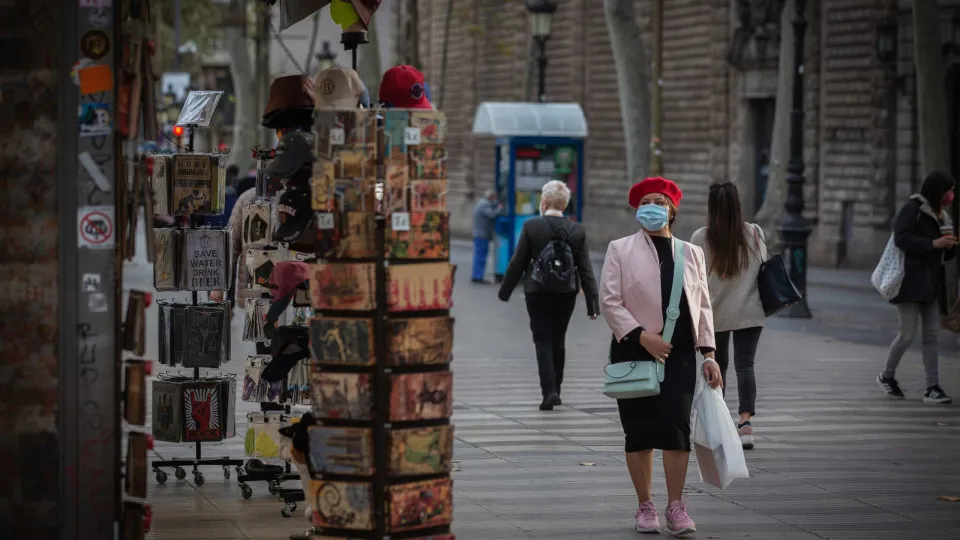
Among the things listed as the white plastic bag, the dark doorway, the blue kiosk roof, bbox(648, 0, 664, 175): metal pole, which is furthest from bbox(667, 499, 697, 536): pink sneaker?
the dark doorway

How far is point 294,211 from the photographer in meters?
8.04

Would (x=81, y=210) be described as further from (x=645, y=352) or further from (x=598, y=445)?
(x=598, y=445)

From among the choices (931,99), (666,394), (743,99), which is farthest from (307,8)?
(743,99)

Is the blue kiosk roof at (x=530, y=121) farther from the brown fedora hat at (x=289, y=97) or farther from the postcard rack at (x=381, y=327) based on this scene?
the postcard rack at (x=381, y=327)

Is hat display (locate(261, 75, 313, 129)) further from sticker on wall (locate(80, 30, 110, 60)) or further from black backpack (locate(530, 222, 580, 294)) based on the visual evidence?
black backpack (locate(530, 222, 580, 294))

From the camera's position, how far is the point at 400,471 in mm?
7047

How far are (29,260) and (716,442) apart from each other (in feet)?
11.7

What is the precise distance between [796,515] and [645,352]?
50.1 inches

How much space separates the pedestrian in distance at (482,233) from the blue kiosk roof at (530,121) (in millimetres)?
1276

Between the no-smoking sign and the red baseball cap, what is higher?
the red baseball cap

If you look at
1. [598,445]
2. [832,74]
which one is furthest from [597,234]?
[598,445]

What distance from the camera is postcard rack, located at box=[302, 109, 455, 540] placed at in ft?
23.0

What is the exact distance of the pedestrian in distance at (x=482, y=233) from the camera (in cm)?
2975

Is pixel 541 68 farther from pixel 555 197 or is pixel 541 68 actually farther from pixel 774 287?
pixel 774 287
